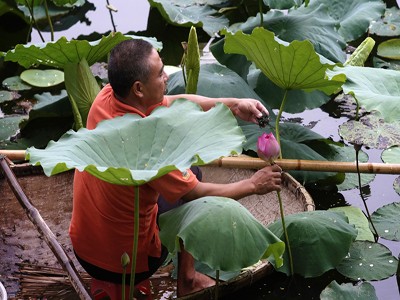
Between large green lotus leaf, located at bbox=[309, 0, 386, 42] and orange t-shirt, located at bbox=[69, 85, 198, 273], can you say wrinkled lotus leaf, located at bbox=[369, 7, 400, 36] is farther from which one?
orange t-shirt, located at bbox=[69, 85, 198, 273]

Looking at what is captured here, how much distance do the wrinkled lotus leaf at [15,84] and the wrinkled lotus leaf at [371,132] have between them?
165cm

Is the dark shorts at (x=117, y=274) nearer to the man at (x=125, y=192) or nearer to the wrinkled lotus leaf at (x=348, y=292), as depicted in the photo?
the man at (x=125, y=192)

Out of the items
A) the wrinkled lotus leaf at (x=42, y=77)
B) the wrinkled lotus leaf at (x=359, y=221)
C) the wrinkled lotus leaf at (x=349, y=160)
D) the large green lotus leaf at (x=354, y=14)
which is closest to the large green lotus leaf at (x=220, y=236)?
the wrinkled lotus leaf at (x=359, y=221)

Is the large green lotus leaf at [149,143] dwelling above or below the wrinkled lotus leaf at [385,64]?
above

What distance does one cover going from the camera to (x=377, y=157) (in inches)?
138

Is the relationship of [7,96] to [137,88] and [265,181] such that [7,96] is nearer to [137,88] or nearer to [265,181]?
[137,88]

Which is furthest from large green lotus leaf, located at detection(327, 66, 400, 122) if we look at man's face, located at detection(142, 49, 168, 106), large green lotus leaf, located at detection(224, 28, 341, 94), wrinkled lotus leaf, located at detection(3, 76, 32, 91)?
wrinkled lotus leaf, located at detection(3, 76, 32, 91)

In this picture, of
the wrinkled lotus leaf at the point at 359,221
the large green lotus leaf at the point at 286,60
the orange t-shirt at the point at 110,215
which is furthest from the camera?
the wrinkled lotus leaf at the point at 359,221

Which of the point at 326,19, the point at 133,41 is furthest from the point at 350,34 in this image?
the point at 133,41

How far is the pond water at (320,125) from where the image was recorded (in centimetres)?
268

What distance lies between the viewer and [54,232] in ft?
9.84

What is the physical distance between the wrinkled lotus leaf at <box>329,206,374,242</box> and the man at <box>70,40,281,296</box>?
26.3 inches

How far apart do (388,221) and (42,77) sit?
1.92 metres

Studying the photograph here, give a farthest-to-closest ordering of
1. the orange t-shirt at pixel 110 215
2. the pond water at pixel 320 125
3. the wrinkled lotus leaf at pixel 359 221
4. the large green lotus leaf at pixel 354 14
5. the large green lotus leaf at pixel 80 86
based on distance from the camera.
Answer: the large green lotus leaf at pixel 354 14 → the large green lotus leaf at pixel 80 86 → the wrinkled lotus leaf at pixel 359 221 → the pond water at pixel 320 125 → the orange t-shirt at pixel 110 215
